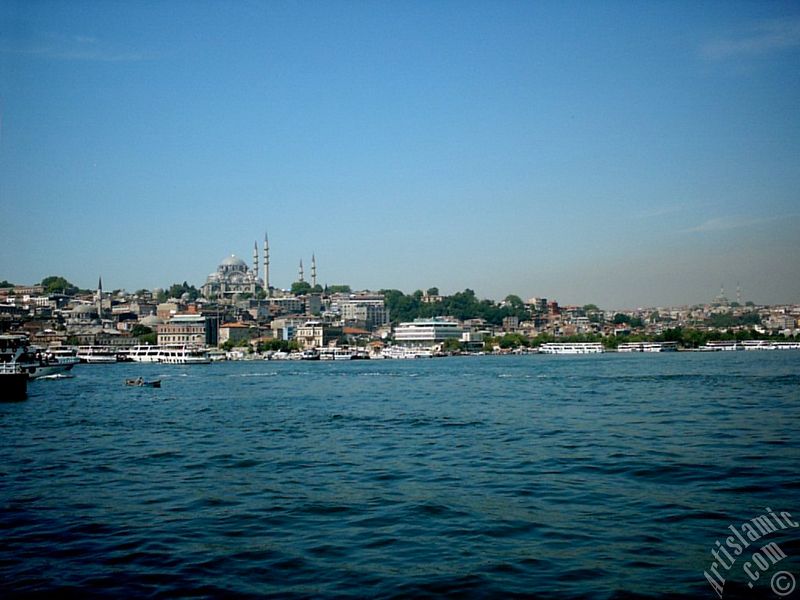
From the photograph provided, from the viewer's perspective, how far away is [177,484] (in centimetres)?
1026

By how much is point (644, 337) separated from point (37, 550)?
113 meters

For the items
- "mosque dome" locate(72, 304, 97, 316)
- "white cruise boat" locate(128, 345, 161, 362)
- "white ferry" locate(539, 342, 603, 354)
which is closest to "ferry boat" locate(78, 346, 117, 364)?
"white cruise boat" locate(128, 345, 161, 362)

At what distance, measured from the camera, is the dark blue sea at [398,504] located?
6121 mm

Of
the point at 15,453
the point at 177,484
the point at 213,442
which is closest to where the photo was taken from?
the point at 177,484

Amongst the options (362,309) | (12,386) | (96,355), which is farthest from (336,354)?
(12,386)

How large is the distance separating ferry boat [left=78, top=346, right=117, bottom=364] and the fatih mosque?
73.0 meters

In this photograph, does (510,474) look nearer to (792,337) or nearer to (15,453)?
(15,453)

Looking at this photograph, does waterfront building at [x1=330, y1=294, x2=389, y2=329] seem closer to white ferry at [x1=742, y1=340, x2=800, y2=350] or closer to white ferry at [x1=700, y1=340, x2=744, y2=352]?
white ferry at [x1=700, y1=340, x2=744, y2=352]

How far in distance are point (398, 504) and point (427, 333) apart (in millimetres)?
115761

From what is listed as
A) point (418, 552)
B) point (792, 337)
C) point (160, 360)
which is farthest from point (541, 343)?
point (418, 552)

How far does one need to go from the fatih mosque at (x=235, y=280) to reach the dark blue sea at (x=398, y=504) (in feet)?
478

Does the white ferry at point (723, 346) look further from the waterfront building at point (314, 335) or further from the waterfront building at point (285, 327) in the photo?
the waterfront building at point (285, 327)

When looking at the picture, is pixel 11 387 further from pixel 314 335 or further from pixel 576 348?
pixel 576 348

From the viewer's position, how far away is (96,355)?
82.3 m
